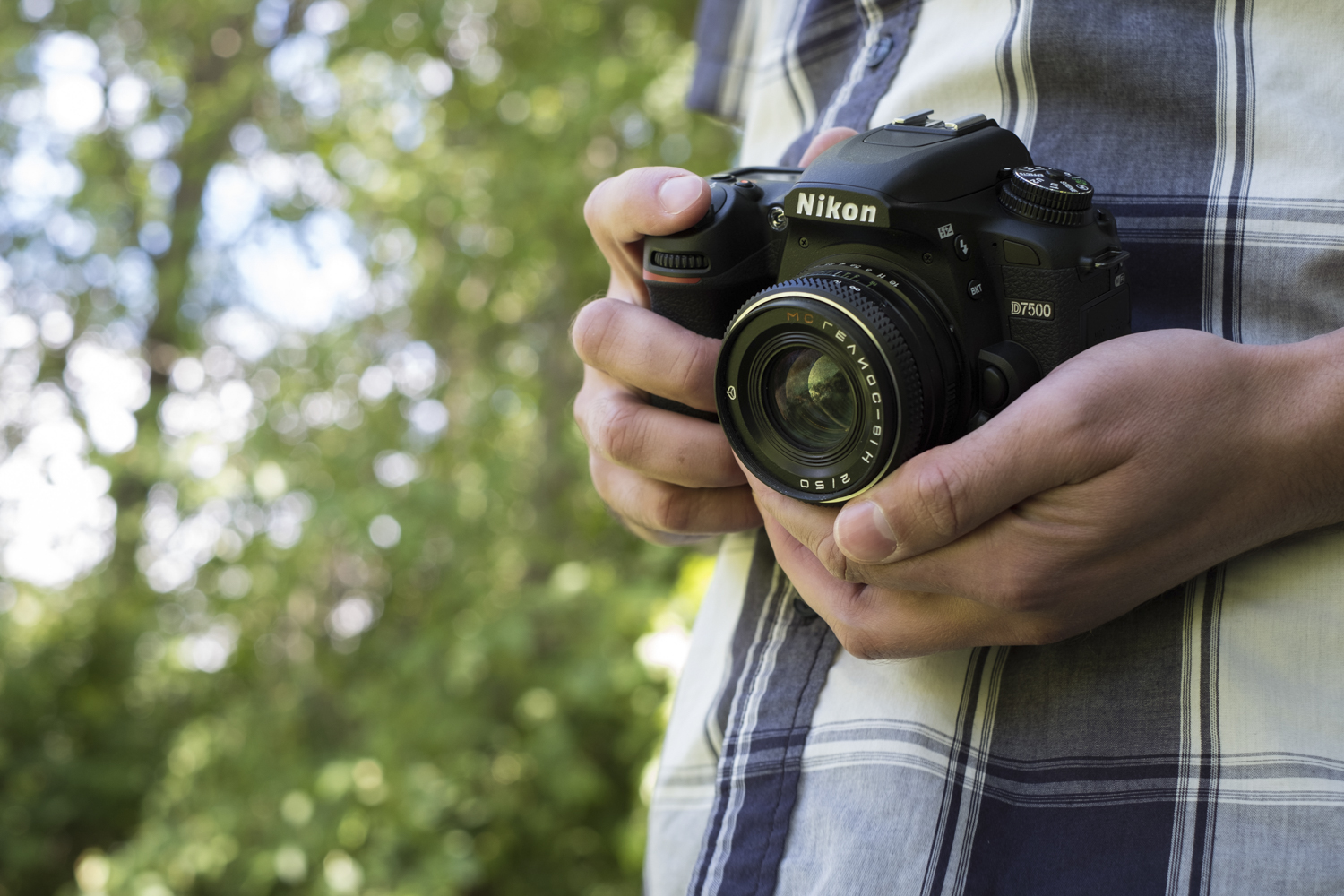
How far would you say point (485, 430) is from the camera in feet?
8.35

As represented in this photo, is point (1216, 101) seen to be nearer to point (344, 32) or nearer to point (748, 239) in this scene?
point (748, 239)

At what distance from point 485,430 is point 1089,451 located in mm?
2149

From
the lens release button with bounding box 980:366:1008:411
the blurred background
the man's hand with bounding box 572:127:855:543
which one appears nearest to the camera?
the lens release button with bounding box 980:366:1008:411

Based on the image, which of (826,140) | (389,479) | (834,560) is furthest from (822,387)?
(389,479)

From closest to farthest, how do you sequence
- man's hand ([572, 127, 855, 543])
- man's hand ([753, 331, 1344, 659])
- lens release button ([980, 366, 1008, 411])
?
man's hand ([753, 331, 1344, 659]) → lens release button ([980, 366, 1008, 411]) → man's hand ([572, 127, 855, 543])

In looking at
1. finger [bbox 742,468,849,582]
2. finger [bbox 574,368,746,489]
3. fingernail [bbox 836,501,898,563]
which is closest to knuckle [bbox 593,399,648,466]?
finger [bbox 574,368,746,489]

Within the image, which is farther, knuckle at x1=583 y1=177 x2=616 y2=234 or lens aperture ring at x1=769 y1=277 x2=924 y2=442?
knuckle at x1=583 y1=177 x2=616 y2=234

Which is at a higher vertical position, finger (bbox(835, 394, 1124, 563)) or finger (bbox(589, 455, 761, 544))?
finger (bbox(835, 394, 1124, 563))

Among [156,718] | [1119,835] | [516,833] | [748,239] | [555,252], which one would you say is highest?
[748,239]

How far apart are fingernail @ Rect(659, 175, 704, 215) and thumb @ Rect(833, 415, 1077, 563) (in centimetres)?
28

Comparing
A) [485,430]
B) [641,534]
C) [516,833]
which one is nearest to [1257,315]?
[641,534]

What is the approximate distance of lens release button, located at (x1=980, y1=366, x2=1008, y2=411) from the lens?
24.5 inches

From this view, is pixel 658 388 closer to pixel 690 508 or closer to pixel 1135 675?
pixel 690 508

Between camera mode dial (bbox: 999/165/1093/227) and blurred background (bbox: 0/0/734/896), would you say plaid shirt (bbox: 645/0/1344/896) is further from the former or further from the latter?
blurred background (bbox: 0/0/734/896)
